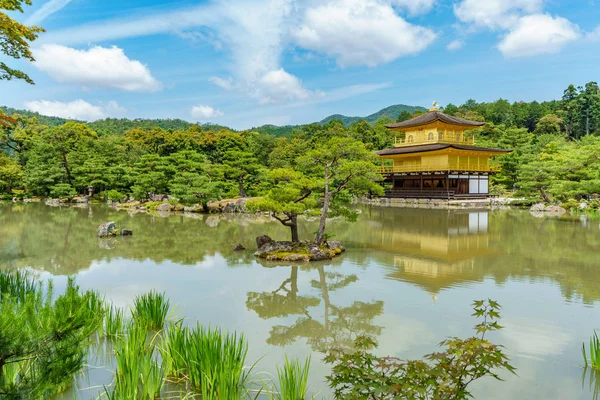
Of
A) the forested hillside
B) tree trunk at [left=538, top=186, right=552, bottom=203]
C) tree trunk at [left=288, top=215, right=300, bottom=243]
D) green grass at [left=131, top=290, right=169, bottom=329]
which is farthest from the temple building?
green grass at [left=131, top=290, right=169, bottom=329]

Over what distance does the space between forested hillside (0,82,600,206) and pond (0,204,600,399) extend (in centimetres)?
604

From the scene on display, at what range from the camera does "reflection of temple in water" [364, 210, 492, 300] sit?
7629 mm

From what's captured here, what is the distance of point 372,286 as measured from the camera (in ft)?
23.1

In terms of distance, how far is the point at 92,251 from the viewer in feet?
34.5

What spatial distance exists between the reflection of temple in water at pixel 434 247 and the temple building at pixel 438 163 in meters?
8.93

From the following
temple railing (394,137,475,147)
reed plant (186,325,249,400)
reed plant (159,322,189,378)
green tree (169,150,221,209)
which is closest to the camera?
reed plant (186,325,249,400)

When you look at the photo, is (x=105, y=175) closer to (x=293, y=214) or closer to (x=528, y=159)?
(x=293, y=214)

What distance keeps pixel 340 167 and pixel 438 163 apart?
62.2 feet

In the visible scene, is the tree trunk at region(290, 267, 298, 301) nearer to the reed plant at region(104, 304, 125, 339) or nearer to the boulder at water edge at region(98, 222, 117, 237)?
the reed plant at region(104, 304, 125, 339)

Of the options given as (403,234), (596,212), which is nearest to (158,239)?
(403,234)

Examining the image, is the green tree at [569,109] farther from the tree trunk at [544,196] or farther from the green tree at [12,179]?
the green tree at [12,179]

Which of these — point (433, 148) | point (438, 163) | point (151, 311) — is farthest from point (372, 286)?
point (438, 163)

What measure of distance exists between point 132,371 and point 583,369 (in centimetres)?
412

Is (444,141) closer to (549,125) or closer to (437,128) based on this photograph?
(437,128)
